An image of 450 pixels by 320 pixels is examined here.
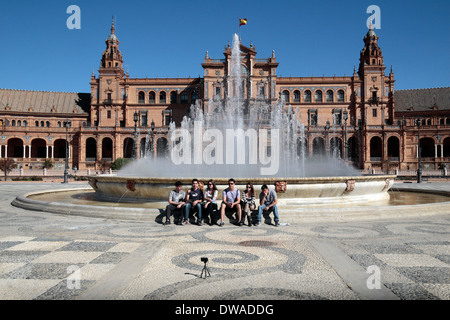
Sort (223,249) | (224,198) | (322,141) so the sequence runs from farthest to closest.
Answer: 1. (322,141)
2. (224,198)
3. (223,249)

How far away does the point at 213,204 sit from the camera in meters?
9.21

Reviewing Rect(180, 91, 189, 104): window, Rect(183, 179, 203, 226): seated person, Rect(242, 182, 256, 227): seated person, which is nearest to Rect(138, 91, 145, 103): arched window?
Rect(180, 91, 189, 104): window

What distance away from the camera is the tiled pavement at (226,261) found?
4.20 meters

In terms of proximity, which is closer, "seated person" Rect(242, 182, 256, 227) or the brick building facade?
"seated person" Rect(242, 182, 256, 227)

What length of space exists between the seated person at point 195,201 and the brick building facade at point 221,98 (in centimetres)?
5041

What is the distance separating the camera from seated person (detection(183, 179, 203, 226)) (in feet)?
29.7

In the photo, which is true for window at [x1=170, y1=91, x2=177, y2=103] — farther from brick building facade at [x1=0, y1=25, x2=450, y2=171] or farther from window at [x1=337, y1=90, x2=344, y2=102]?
window at [x1=337, y1=90, x2=344, y2=102]

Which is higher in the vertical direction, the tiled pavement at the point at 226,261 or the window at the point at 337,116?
the window at the point at 337,116

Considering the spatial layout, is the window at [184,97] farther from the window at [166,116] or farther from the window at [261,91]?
the window at [261,91]

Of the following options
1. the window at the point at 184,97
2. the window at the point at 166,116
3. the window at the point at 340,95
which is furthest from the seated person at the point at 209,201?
the window at the point at 340,95

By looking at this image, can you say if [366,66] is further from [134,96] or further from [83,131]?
[83,131]

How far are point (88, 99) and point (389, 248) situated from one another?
245 ft
